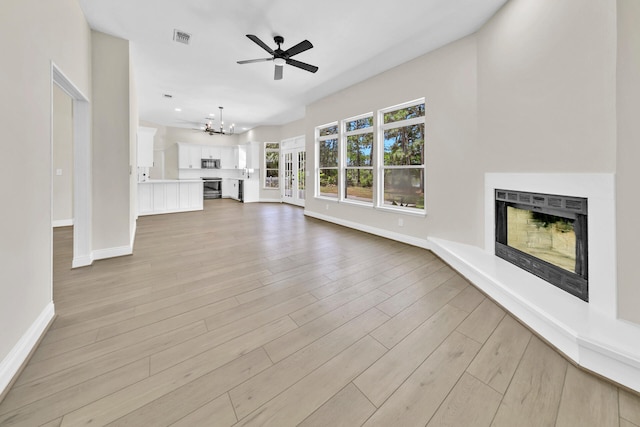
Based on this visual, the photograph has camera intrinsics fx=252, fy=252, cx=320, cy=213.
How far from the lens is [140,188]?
266 inches

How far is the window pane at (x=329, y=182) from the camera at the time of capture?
6200 mm

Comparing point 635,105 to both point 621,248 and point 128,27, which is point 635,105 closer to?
point 621,248

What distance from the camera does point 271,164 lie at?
1011cm

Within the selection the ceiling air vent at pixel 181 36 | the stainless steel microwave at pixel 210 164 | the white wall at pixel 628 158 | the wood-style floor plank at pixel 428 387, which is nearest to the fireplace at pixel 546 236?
the white wall at pixel 628 158

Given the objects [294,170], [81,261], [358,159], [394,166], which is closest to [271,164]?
[294,170]

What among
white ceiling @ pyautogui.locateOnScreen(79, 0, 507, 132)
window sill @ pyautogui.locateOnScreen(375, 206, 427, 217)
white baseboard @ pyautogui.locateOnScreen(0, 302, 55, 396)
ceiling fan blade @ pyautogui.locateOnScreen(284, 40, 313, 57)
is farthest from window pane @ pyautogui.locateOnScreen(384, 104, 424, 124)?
white baseboard @ pyautogui.locateOnScreen(0, 302, 55, 396)

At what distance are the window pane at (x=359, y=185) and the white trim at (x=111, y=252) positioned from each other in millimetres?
4096

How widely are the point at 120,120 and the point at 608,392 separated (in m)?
5.19

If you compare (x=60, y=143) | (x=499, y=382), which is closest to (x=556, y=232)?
(x=499, y=382)

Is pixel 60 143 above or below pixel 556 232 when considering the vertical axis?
above

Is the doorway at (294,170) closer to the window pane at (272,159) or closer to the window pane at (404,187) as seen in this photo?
the window pane at (272,159)

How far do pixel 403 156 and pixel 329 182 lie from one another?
2353 mm

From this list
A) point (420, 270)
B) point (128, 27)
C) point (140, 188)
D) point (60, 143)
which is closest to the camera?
point (420, 270)

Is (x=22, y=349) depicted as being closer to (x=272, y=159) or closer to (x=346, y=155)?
(x=346, y=155)
